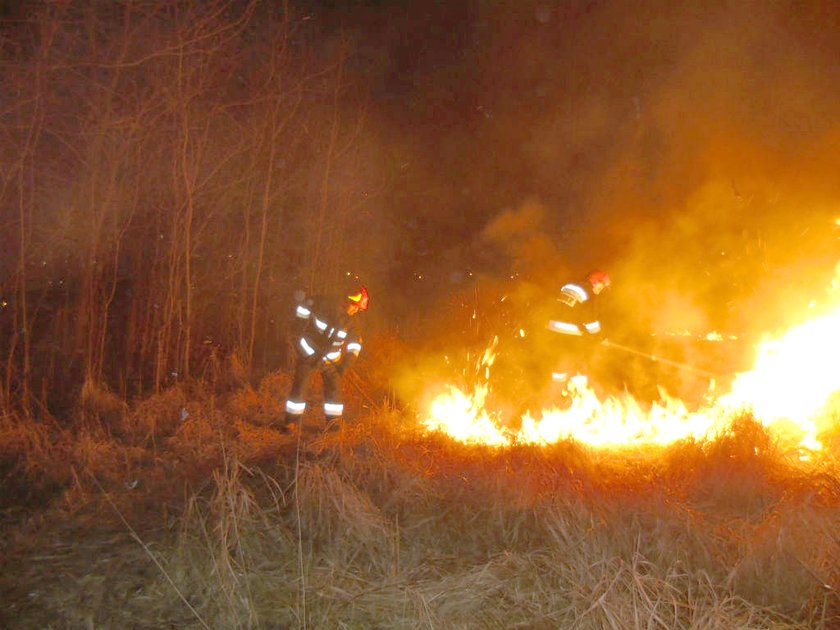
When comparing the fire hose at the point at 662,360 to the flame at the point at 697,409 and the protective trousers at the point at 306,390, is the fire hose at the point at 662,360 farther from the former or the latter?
the protective trousers at the point at 306,390

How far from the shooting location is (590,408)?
730 centimetres

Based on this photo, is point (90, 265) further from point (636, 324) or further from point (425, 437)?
point (636, 324)

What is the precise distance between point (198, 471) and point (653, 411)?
4450mm

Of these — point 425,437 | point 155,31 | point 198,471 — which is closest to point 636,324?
point 425,437

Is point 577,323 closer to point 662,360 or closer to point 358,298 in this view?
point 662,360

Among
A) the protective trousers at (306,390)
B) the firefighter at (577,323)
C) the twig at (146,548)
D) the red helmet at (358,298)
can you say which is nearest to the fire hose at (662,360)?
the firefighter at (577,323)

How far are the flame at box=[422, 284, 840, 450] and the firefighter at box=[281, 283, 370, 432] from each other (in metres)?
0.96

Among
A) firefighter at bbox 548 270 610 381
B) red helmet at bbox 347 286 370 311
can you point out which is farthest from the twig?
firefighter at bbox 548 270 610 381

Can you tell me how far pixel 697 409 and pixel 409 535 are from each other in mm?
4054

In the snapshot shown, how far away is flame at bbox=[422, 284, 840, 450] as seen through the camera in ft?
22.0

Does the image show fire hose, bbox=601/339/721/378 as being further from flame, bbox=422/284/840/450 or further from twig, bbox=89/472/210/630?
twig, bbox=89/472/210/630

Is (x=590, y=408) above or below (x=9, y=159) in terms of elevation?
below

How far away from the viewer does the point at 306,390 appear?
6.91 metres

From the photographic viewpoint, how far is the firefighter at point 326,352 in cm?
683
